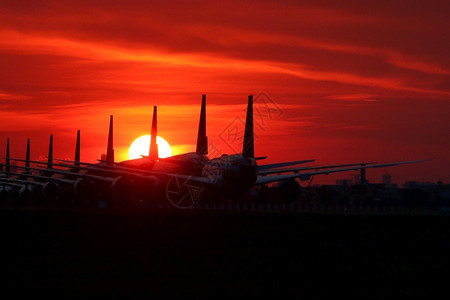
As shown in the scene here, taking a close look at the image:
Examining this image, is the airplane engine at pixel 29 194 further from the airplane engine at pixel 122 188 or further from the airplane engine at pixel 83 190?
the airplane engine at pixel 122 188

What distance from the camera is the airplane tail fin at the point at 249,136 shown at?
54828mm

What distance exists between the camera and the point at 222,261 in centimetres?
1869

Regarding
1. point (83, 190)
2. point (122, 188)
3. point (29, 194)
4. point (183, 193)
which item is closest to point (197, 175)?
point (183, 193)

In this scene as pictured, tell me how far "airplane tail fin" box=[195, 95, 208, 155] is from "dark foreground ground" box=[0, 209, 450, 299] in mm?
32635

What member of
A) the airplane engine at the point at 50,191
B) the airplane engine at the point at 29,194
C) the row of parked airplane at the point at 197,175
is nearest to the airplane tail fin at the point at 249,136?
the row of parked airplane at the point at 197,175

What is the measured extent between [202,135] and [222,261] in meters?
47.2

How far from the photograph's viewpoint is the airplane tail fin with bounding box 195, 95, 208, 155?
64312 millimetres

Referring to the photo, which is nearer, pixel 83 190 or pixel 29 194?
pixel 83 190

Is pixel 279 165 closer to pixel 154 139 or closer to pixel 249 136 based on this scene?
pixel 249 136

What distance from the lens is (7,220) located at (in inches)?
1390

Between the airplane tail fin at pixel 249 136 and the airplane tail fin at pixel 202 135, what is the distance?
8836 mm

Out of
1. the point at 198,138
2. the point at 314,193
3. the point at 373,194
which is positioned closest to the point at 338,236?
the point at 198,138

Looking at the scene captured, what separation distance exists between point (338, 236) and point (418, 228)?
264 inches

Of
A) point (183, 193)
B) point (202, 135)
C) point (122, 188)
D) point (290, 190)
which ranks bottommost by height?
point (183, 193)
